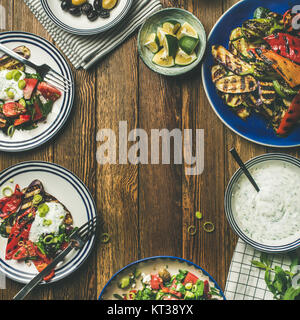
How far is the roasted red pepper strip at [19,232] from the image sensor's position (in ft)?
4.49

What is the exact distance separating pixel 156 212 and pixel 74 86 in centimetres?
59

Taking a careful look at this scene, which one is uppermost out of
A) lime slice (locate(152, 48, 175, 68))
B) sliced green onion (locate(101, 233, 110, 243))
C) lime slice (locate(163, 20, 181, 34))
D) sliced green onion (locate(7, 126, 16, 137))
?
lime slice (locate(163, 20, 181, 34))

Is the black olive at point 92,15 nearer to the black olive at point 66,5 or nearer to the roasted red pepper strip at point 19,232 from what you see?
the black olive at point 66,5

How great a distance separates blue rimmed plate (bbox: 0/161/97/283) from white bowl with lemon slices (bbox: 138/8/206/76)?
54 cm

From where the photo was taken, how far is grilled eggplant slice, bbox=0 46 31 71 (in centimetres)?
139

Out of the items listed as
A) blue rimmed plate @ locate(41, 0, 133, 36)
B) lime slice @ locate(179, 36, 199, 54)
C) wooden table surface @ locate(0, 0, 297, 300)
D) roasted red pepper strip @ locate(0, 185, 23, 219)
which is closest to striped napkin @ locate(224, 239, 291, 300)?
wooden table surface @ locate(0, 0, 297, 300)

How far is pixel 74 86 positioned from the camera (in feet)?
4.59

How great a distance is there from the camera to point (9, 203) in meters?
1.38

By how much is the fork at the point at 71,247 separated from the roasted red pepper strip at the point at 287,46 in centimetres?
92

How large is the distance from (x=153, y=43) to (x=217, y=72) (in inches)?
10.4

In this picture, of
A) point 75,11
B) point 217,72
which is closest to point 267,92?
point 217,72

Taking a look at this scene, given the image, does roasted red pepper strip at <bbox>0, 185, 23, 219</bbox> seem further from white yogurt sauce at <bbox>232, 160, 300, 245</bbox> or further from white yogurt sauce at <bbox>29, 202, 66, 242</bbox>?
white yogurt sauce at <bbox>232, 160, 300, 245</bbox>
